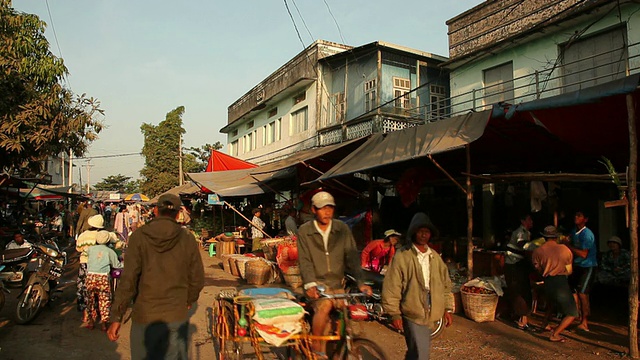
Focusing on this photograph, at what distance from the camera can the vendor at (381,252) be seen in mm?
7945

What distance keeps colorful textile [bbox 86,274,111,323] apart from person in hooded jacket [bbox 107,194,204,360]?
3258 mm

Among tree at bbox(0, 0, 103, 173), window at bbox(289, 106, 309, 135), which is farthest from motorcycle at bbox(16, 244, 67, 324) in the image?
window at bbox(289, 106, 309, 135)

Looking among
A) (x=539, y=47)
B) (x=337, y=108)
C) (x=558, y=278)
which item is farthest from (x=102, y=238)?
(x=337, y=108)

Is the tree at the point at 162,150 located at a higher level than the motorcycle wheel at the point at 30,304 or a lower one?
higher

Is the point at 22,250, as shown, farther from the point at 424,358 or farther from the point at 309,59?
the point at 309,59


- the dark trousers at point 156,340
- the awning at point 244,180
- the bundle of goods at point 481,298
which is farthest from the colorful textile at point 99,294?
the awning at point 244,180

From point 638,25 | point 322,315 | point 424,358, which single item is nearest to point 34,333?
point 322,315

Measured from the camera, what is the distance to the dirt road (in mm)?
5316

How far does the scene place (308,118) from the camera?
20609 millimetres

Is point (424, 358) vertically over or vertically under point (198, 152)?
under

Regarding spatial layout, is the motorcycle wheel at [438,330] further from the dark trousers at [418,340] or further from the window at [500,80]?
the window at [500,80]

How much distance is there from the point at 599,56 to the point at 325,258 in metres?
11.7

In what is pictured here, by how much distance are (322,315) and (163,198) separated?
5.25ft

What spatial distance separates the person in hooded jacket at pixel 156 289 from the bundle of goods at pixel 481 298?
4.86 m
